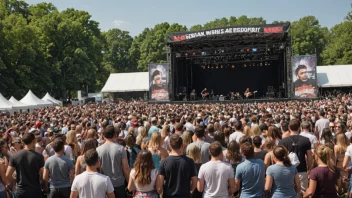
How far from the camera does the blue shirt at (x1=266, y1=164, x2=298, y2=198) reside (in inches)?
182

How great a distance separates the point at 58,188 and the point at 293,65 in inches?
1147

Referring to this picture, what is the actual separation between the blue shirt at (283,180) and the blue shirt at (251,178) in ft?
0.64

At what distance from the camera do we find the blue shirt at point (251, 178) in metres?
4.83

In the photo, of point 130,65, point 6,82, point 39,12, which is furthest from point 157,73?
point 130,65

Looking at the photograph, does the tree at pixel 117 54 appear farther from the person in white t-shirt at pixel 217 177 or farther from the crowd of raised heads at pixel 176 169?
the person in white t-shirt at pixel 217 177

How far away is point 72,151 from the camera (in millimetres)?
7055

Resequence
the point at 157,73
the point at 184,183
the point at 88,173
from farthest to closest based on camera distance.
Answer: the point at 157,73 → the point at 184,183 → the point at 88,173

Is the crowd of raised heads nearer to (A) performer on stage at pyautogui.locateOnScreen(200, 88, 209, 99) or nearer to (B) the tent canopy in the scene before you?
(A) performer on stage at pyautogui.locateOnScreen(200, 88, 209, 99)

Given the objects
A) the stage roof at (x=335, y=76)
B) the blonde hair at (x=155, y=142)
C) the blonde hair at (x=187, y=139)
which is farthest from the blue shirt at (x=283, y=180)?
the stage roof at (x=335, y=76)

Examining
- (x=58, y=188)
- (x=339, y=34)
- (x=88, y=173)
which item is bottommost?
(x=58, y=188)

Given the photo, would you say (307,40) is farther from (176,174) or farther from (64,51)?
(176,174)

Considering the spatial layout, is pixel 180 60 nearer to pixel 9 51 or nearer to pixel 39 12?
pixel 9 51

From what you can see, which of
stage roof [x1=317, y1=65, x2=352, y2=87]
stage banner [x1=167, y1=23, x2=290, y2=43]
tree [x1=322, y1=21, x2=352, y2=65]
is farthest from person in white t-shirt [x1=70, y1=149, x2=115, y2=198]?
tree [x1=322, y1=21, x2=352, y2=65]

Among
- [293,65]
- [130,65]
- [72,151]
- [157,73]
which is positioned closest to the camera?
[72,151]
